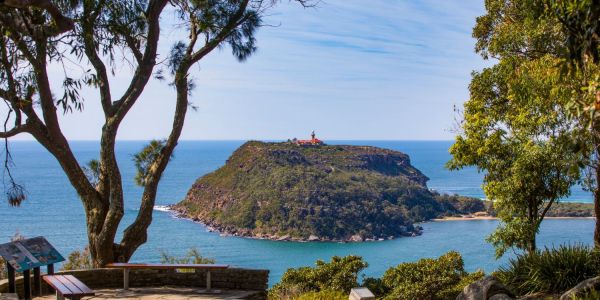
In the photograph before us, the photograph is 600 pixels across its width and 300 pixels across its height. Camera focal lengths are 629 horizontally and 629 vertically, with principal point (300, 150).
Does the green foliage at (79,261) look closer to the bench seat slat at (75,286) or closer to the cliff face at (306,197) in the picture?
the bench seat slat at (75,286)

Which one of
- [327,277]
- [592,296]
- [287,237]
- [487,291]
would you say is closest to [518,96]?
[487,291]

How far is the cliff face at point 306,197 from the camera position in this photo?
80250mm

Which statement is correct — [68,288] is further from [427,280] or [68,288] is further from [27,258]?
[427,280]

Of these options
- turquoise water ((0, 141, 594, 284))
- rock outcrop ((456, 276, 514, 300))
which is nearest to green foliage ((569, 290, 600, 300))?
rock outcrop ((456, 276, 514, 300))

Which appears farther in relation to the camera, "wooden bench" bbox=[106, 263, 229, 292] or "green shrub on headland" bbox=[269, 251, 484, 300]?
"green shrub on headland" bbox=[269, 251, 484, 300]

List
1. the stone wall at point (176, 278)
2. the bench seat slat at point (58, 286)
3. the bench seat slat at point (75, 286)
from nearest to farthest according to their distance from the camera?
the bench seat slat at point (58, 286)
the bench seat slat at point (75, 286)
the stone wall at point (176, 278)

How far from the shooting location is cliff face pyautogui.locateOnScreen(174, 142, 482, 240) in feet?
263

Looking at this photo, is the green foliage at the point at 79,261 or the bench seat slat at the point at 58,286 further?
the green foliage at the point at 79,261

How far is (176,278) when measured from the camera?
9336 mm

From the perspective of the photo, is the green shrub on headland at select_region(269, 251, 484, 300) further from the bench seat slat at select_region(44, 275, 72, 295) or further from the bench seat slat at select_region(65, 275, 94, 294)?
the bench seat slat at select_region(44, 275, 72, 295)

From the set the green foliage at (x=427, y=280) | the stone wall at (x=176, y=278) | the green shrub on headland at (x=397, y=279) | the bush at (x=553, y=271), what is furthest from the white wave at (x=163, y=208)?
the bush at (x=553, y=271)

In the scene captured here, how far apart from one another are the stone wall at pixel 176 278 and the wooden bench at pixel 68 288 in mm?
2204

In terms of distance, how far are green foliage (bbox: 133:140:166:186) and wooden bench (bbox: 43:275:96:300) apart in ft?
13.0

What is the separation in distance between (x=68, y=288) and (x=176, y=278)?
303cm
